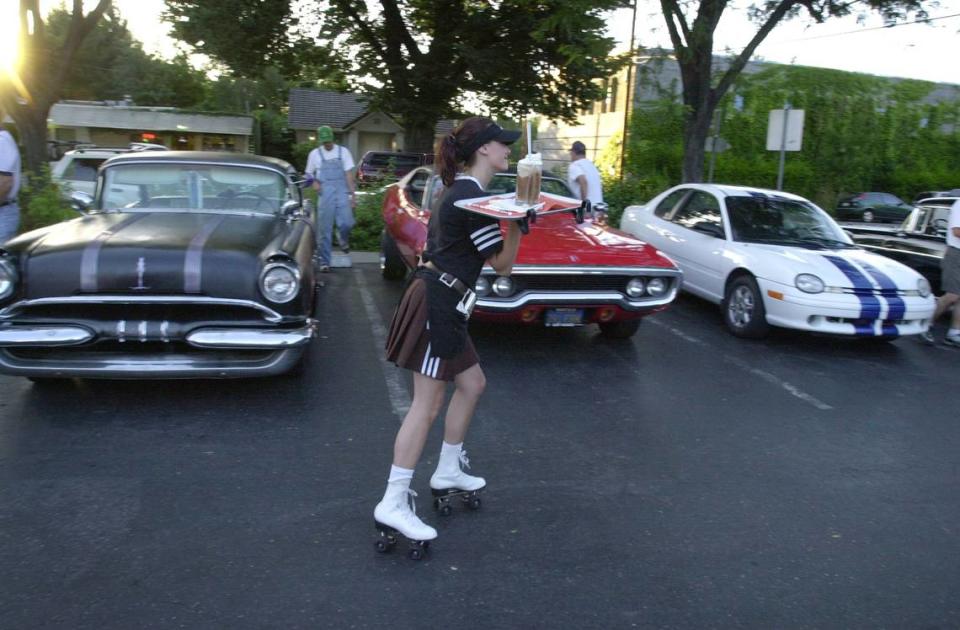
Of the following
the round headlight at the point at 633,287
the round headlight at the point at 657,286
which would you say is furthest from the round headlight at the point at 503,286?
the round headlight at the point at 657,286

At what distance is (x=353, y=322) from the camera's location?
24.4ft

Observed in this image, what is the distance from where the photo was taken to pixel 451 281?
10.3ft

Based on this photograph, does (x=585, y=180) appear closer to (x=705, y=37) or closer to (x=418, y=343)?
(x=705, y=37)

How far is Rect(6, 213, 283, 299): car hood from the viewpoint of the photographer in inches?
182

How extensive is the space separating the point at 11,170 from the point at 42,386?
2.23 meters

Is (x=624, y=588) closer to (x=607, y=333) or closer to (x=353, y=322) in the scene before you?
(x=607, y=333)

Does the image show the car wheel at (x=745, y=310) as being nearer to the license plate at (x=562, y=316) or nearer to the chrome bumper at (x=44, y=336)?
the license plate at (x=562, y=316)

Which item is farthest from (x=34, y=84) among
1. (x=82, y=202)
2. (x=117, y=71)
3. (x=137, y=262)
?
(x=117, y=71)

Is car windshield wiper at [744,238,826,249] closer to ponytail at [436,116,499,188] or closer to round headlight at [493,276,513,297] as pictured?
round headlight at [493,276,513,297]

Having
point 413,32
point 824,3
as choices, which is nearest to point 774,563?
point 824,3

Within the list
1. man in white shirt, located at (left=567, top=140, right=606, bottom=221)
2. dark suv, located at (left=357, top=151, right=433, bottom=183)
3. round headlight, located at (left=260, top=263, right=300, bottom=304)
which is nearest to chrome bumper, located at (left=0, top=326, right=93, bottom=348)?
round headlight, located at (left=260, top=263, right=300, bottom=304)

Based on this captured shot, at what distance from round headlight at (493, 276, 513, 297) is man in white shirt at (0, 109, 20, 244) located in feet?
13.2

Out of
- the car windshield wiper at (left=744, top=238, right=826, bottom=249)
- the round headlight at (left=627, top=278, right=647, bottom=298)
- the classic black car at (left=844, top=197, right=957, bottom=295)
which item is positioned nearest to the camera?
the round headlight at (left=627, top=278, right=647, bottom=298)

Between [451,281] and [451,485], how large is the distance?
103 cm
